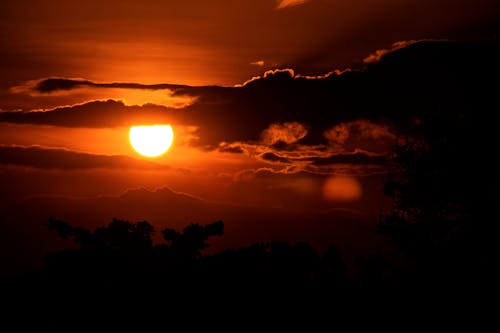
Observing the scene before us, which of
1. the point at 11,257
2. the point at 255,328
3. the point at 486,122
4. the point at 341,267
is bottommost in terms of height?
the point at 11,257

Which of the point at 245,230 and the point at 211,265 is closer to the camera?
the point at 211,265

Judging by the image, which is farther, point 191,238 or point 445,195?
point 445,195

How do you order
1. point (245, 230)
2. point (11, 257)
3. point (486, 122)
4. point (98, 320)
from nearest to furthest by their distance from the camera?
1. point (98, 320)
2. point (486, 122)
3. point (245, 230)
4. point (11, 257)

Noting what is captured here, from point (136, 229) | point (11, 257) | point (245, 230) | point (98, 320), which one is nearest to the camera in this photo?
point (98, 320)

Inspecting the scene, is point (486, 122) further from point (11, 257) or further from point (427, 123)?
point (11, 257)

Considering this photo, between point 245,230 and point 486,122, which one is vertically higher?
point 486,122

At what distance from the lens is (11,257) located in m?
100

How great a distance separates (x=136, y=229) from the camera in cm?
2217

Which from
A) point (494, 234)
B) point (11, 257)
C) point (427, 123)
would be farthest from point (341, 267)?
point (11, 257)

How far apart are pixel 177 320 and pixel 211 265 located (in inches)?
88.0

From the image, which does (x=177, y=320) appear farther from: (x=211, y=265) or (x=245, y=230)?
(x=245, y=230)

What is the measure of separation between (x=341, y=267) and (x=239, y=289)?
11.5 ft

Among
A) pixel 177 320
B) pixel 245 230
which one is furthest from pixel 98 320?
pixel 245 230

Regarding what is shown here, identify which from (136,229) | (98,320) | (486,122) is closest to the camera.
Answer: (98,320)
